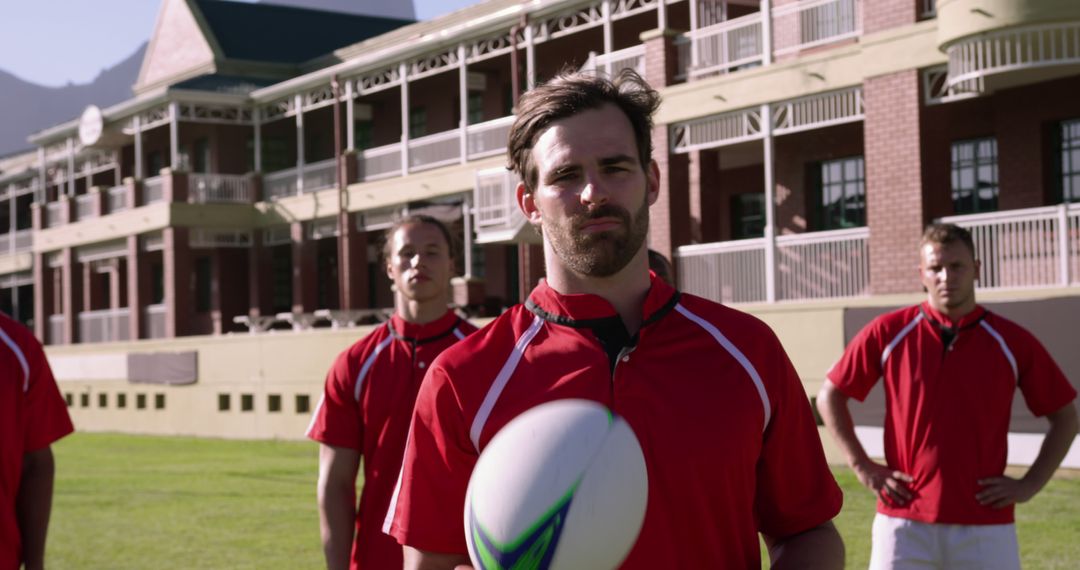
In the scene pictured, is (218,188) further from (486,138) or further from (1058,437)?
(1058,437)

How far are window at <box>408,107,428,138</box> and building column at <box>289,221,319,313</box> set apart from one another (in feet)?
12.6

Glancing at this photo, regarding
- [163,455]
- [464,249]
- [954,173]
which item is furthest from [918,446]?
[464,249]

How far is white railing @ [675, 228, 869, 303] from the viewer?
66.5ft

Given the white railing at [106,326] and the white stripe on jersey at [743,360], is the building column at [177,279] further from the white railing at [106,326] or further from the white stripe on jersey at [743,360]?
the white stripe on jersey at [743,360]

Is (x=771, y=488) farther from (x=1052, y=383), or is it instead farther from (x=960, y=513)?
(x=1052, y=383)

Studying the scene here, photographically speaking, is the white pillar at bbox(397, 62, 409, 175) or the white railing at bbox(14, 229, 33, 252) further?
the white railing at bbox(14, 229, 33, 252)

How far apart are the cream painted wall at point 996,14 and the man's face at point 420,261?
43.7 ft

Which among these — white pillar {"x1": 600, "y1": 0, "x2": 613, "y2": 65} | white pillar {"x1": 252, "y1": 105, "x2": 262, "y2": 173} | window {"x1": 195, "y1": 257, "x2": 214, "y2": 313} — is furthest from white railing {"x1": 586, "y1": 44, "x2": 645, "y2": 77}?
window {"x1": 195, "y1": 257, "x2": 214, "y2": 313}

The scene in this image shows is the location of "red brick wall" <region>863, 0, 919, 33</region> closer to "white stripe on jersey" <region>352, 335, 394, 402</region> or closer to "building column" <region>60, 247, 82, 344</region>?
"white stripe on jersey" <region>352, 335, 394, 402</region>

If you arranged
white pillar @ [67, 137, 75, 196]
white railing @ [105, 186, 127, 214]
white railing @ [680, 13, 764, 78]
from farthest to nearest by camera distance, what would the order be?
1. white pillar @ [67, 137, 75, 196]
2. white railing @ [105, 186, 127, 214]
3. white railing @ [680, 13, 764, 78]

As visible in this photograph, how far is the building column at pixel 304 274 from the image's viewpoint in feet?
117

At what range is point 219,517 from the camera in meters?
15.6

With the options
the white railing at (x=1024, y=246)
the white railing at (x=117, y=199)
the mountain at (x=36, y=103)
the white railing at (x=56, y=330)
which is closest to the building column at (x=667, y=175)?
the white railing at (x=1024, y=246)

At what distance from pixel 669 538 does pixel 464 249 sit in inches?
1107
